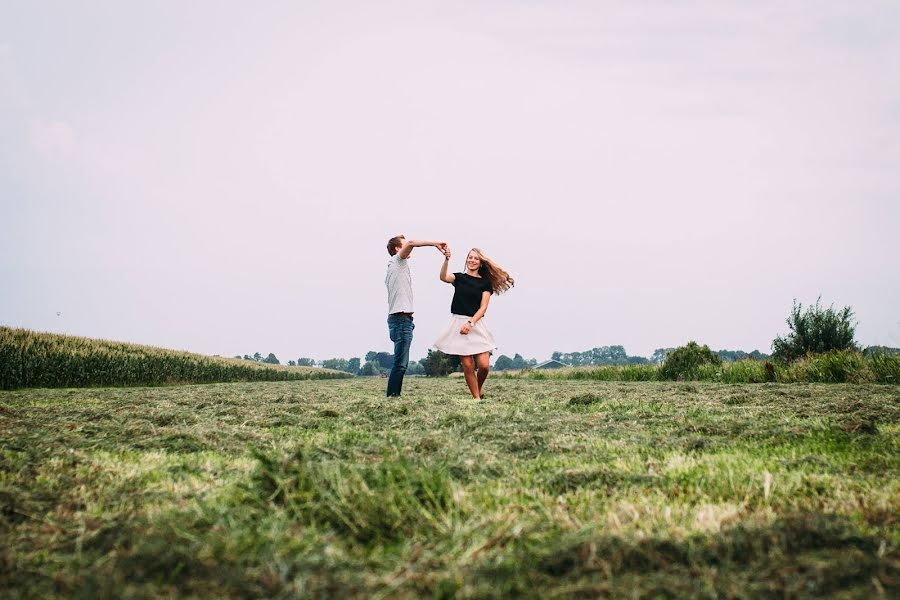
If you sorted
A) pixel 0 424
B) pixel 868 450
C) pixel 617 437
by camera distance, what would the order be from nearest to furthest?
pixel 868 450 → pixel 617 437 → pixel 0 424

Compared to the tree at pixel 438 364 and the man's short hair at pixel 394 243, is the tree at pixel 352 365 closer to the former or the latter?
the tree at pixel 438 364

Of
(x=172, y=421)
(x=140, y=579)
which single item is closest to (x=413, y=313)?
(x=172, y=421)

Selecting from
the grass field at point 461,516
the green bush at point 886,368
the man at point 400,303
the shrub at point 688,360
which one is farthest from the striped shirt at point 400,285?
the shrub at point 688,360

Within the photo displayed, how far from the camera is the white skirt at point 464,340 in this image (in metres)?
8.36

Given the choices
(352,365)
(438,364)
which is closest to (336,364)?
(352,365)

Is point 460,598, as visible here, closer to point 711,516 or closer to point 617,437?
point 711,516

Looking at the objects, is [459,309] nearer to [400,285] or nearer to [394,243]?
[400,285]

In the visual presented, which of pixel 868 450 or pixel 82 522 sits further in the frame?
pixel 868 450

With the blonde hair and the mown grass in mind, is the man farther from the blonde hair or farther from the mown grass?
the mown grass

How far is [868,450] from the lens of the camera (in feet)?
10.9

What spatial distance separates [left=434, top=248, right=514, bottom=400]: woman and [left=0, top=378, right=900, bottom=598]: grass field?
422cm

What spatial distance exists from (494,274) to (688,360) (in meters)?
13.3

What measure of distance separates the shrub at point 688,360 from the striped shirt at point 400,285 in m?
13.7

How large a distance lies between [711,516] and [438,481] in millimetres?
988
